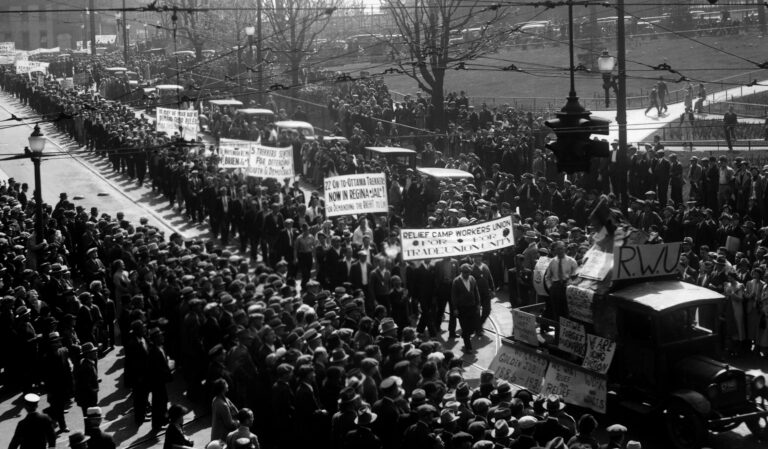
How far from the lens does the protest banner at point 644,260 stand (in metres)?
15.6

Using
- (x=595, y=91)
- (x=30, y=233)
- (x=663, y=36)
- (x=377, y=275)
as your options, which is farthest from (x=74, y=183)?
(x=663, y=36)

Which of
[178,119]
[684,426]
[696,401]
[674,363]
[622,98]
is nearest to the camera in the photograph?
[696,401]

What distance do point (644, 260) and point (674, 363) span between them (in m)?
1.65

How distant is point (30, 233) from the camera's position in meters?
24.9

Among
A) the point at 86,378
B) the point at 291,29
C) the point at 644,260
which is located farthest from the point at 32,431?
the point at 291,29

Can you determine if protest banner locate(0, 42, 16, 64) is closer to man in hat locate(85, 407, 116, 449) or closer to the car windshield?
man in hat locate(85, 407, 116, 449)

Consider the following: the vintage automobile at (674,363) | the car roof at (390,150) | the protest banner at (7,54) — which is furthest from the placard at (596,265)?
the protest banner at (7,54)

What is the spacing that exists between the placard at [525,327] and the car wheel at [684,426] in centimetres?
273

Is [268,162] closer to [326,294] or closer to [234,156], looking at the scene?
[234,156]

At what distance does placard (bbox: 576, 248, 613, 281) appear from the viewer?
1584cm

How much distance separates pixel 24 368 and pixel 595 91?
1832 inches

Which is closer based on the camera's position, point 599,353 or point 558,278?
point 599,353

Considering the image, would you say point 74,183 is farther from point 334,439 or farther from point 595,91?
point 595,91

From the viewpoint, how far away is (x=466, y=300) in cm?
1962
